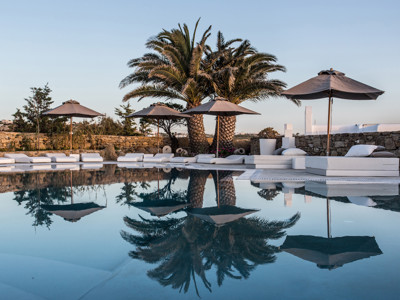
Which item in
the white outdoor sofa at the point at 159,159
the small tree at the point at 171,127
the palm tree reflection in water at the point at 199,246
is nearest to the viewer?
the palm tree reflection in water at the point at 199,246

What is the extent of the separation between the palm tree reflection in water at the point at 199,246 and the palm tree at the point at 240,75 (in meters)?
13.6

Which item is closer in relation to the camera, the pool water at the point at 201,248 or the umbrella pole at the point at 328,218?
the pool water at the point at 201,248

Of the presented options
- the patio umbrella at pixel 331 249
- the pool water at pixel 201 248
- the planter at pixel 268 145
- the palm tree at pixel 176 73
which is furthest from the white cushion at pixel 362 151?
the palm tree at pixel 176 73

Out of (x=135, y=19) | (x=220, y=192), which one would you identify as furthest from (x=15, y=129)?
(x=220, y=192)

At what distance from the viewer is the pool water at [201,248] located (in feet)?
6.53

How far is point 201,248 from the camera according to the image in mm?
2721

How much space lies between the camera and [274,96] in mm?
18406

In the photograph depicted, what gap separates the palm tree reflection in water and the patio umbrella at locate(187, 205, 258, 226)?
13 cm

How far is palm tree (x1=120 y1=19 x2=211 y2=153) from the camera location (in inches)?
644

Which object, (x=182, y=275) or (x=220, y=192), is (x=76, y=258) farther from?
(x=220, y=192)

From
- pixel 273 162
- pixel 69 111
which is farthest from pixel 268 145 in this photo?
pixel 69 111

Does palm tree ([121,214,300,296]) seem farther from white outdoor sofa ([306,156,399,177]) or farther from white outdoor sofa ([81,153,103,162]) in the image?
white outdoor sofa ([81,153,103,162])

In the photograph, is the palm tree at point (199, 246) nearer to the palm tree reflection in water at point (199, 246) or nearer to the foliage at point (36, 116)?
the palm tree reflection in water at point (199, 246)

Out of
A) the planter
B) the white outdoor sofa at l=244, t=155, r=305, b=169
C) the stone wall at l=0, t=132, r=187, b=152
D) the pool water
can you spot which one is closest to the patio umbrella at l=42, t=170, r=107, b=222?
the pool water
